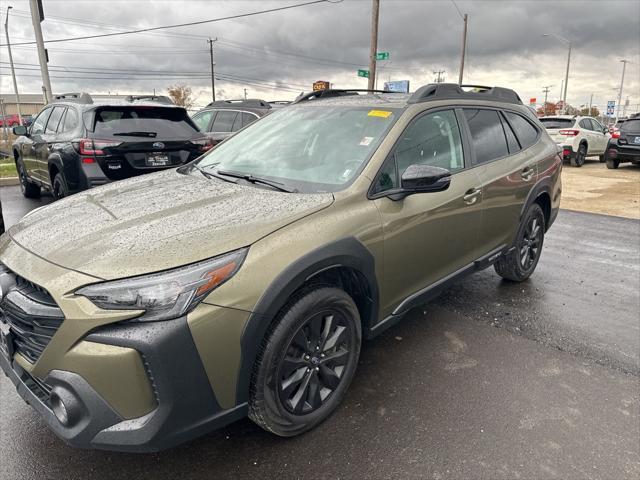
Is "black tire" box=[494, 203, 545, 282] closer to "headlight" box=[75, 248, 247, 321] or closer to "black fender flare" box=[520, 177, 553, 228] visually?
"black fender flare" box=[520, 177, 553, 228]

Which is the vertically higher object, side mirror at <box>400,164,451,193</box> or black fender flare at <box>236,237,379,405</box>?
side mirror at <box>400,164,451,193</box>

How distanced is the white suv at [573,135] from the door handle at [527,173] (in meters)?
12.8

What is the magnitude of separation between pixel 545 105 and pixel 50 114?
315 feet

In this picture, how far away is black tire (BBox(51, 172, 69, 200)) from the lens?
233 inches

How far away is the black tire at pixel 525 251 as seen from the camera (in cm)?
433

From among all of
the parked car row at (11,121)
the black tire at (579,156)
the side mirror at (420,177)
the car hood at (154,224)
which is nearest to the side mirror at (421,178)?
the side mirror at (420,177)

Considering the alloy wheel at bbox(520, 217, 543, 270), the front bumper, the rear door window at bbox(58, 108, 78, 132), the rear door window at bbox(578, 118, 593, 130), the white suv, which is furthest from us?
the rear door window at bbox(578, 118, 593, 130)

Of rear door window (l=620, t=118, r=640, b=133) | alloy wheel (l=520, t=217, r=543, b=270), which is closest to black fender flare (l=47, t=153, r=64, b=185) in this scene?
alloy wheel (l=520, t=217, r=543, b=270)

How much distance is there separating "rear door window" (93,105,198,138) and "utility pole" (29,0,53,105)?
30.1 feet

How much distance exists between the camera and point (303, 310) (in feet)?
7.37

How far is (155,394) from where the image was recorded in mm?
1818

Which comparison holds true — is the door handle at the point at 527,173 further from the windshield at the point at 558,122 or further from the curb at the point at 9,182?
the windshield at the point at 558,122

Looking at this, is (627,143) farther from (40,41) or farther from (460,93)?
(40,41)

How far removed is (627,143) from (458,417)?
48.6 ft
